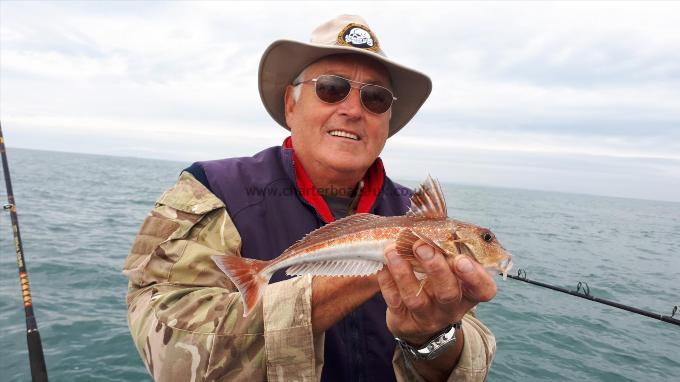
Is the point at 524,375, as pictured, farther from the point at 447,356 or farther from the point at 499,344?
the point at 447,356

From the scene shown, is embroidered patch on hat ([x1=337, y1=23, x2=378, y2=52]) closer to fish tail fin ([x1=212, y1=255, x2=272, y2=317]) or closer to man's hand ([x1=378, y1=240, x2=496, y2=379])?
man's hand ([x1=378, y1=240, x2=496, y2=379])

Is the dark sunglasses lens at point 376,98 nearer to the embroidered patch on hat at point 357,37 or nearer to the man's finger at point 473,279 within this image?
the embroidered patch on hat at point 357,37

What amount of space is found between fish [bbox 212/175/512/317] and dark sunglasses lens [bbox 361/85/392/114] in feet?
3.62

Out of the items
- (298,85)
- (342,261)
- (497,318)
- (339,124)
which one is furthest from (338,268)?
(497,318)

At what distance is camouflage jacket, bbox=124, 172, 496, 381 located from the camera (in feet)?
7.97

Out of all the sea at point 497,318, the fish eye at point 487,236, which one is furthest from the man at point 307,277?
the sea at point 497,318

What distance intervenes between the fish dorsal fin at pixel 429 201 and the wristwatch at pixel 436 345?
2.70 feet

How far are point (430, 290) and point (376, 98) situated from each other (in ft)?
6.62

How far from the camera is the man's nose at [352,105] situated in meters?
3.73

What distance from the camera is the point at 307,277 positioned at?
2.67 m

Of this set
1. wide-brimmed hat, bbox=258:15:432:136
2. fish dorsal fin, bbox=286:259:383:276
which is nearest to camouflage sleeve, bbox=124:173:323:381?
fish dorsal fin, bbox=286:259:383:276

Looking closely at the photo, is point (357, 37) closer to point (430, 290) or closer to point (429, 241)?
point (429, 241)

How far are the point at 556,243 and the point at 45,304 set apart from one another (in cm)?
2892

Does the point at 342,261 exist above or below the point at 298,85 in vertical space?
below
